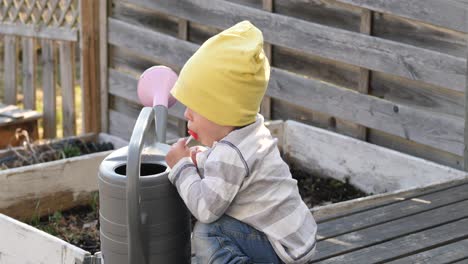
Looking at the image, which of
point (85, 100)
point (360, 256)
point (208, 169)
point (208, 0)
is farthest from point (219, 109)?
point (85, 100)

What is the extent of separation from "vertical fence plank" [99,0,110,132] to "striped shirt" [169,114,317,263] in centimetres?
389

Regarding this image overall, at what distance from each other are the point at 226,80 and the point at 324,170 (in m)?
2.58

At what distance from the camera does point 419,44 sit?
4.71m

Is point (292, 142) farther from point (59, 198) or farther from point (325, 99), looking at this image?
point (59, 198)

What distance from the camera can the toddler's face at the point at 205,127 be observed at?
290 centimetres

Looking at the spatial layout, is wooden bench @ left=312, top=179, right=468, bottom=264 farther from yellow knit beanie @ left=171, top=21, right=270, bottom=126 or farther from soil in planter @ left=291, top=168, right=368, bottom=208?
yellow knit beanie @ left=171, top=21, right=270, bottom=126

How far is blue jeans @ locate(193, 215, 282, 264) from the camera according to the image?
2.88 meters

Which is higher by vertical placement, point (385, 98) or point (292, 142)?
point (385, 98)

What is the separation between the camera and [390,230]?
151 inches

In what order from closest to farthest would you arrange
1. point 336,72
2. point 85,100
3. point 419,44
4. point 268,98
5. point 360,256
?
point 360,256
point 419,44
point 336,72
point 268,98
point 85,100

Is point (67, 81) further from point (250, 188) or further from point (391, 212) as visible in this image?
point (250, 188)

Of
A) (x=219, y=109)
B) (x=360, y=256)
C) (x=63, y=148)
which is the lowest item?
(x=63, y=148)

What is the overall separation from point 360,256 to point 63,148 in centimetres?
321

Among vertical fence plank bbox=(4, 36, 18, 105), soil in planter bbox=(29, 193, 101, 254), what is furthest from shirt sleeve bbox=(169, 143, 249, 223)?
vertical fence plank bbox=(4, 36, 18, 105)
